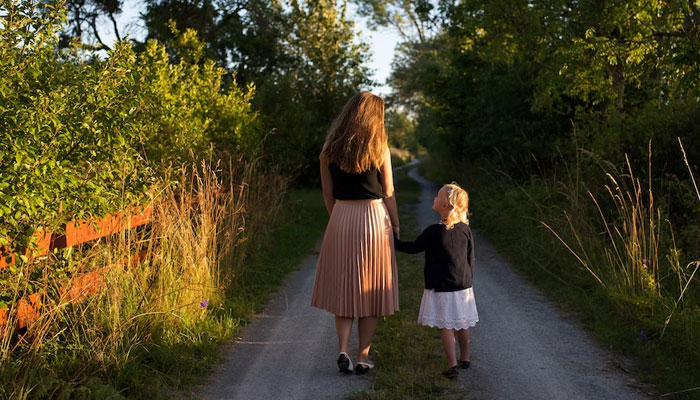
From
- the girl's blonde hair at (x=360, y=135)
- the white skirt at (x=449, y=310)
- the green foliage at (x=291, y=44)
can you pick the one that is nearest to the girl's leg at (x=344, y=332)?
the white skirt at (x=449, y=310)

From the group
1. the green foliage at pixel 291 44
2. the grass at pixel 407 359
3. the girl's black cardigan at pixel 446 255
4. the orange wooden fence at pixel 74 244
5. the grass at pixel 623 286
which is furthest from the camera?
the green foliage at pixel 291 44

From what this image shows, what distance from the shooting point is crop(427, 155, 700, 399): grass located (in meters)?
5.56

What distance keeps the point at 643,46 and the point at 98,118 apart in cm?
883

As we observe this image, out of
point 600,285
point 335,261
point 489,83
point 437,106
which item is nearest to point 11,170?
point 335,261

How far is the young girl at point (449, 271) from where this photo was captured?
5.15m

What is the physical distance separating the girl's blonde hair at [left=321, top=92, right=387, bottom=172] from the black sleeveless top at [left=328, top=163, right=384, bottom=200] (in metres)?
0.07

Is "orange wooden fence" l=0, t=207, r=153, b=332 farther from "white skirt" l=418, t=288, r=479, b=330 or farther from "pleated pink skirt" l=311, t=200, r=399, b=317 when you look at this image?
"white skirt" l=418, t=288, r=479, b=330

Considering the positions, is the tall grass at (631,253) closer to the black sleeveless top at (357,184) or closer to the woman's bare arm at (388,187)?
the woman's bare arm at (388,187)

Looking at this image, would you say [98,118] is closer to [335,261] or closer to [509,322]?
[335,261]

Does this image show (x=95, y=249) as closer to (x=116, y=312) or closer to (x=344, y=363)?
(x=116, y=312)

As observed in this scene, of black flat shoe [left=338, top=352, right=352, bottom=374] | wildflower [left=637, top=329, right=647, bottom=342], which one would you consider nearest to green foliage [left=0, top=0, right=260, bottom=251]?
black flat shoe [left=338, top=352, right=352, bottom=374]

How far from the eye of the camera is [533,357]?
5793 mm

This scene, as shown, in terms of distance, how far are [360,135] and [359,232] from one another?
0.76 metres

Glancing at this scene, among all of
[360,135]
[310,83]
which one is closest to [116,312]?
[360,135]
